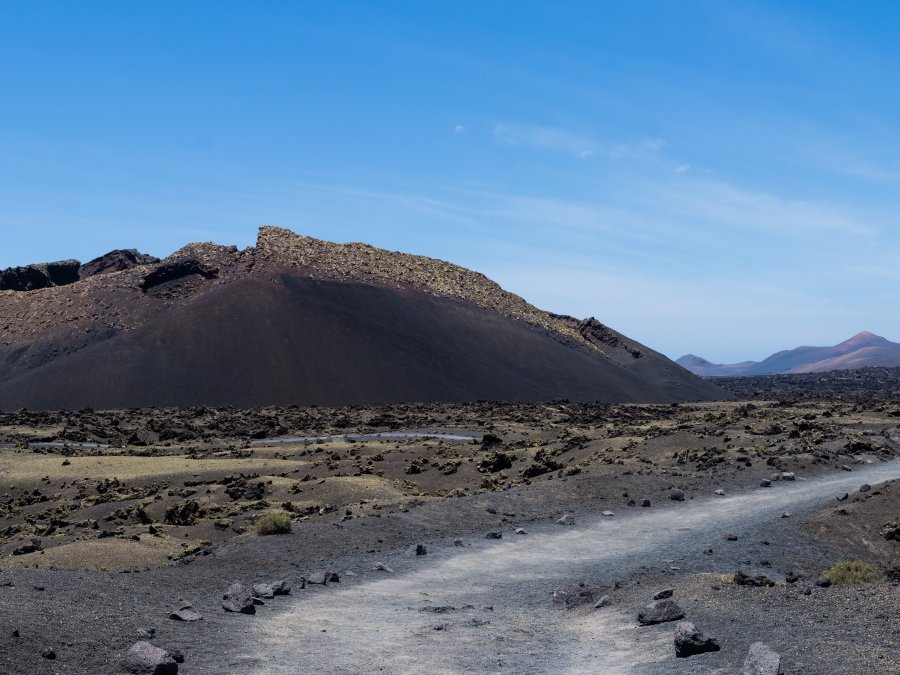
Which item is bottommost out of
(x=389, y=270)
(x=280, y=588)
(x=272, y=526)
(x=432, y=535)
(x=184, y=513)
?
(x=184, y=513)

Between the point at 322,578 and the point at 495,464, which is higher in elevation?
the point at 495,464

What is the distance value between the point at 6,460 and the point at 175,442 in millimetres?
11581

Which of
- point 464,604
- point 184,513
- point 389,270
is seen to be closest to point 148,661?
point 464,604

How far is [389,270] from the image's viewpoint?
4033 inches

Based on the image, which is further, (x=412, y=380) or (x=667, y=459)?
(x=412, y=380)

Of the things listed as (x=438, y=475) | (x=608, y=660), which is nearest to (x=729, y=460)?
(x=438, y=475)

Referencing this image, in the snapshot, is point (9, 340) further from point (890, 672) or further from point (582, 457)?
point (890, 672)

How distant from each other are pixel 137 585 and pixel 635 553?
30.6 feet

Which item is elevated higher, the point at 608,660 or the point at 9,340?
the point at 9,340

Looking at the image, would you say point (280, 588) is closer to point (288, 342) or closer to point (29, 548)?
point (29, 548)

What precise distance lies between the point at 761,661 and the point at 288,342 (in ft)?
248

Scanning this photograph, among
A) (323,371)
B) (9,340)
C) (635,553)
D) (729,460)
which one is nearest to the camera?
(635,553)

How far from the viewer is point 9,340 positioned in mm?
85375

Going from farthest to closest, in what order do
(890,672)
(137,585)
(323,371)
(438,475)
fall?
(323,371) → (438,475) → (137,585) → (890,672)
